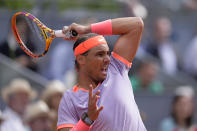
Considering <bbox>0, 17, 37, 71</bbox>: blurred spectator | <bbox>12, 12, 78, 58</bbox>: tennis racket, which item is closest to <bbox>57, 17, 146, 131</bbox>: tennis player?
<bbox>12, 12, 78, 58</bbox>: tennis racket

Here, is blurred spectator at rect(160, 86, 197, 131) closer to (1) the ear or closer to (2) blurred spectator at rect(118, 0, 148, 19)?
(2) blurred spectator at rect(118, 0, 148, 19)

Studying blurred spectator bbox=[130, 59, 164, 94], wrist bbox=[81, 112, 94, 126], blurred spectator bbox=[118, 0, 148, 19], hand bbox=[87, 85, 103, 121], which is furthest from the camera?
blurred spectator bbox=[118, 0, 148, 19]

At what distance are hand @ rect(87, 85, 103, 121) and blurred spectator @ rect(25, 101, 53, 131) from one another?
2.68 m

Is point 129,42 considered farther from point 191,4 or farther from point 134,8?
point 191,4

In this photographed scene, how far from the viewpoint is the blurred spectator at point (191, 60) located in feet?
27.6

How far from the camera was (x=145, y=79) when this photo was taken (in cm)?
790

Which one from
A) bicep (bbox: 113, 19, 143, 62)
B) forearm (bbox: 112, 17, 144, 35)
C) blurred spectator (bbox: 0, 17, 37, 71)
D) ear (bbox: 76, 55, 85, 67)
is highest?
forearm (bbox: 112, 17, 144, 35)

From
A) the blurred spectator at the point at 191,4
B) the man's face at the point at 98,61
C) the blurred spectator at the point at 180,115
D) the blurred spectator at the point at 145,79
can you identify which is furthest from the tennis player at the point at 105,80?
the blurred spectator at the point at 191,4

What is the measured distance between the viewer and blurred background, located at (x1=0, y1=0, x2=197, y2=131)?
769cm

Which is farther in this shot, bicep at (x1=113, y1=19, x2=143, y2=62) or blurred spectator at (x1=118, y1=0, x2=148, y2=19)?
blurred spectator at (x1=118, y1=0, x2=148, y2=19)

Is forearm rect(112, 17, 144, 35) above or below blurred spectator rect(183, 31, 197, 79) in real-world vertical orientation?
above

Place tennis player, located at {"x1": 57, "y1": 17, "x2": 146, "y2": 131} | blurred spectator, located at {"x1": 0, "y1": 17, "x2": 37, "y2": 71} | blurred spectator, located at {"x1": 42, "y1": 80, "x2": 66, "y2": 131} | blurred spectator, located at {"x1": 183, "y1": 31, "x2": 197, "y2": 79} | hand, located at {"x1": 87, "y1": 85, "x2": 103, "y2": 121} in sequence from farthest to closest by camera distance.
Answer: blurred spectator, located at {"x1": 183, "y1": 31, "x2": 197, "y2": 79} → blurred spectator, located at {"x1": 0, "y1": 17, "x2": 37, "y2": 71} → blurred spectator, located at {"x1": 42, "y1": 80, "x2": 66, "y2": 131} → tennis player, located at {"x1": 57, "y1": 17, "x2": 146, "y2": 131} → hand, located at {"x1": 87, "y1": 85, "x2": 103, "y2": 121}

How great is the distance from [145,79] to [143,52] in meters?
0.60

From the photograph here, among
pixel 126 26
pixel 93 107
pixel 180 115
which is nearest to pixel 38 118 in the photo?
pixel 180 115
